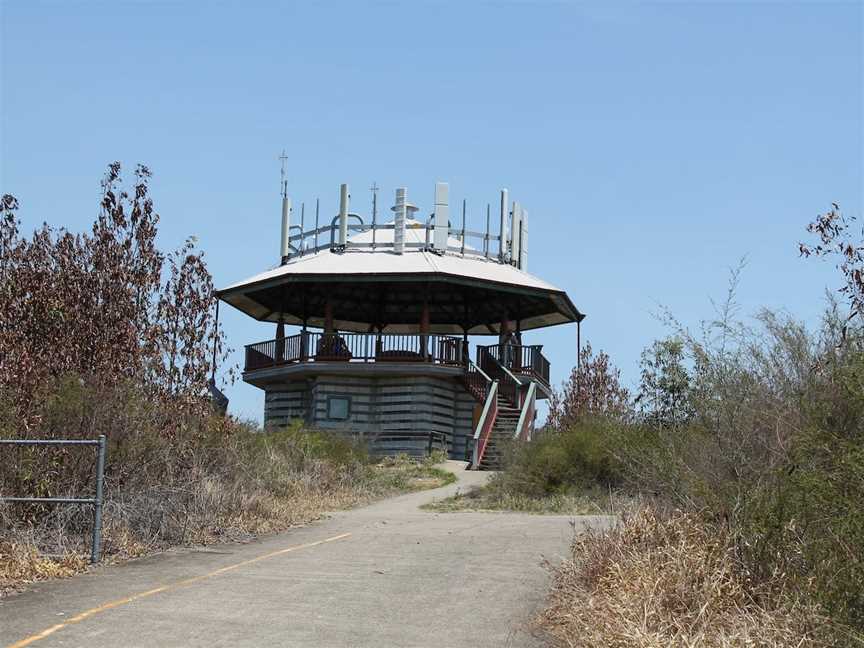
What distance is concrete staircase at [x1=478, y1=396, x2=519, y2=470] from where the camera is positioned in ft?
110

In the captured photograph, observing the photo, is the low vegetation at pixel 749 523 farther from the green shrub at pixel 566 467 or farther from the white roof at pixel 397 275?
the white roof at pixel 397 275

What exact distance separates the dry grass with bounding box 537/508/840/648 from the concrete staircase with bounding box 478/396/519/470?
63.8 ft

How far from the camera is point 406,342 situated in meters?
38.8

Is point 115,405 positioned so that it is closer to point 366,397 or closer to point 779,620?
point 779,620

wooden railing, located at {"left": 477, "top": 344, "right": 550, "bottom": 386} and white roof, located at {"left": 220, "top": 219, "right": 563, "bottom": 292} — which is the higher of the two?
white roof, located at {"left": 220, "top": 219, "right": 563, "bottom": 292}

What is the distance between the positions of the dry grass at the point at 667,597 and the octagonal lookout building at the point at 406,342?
23180 mm

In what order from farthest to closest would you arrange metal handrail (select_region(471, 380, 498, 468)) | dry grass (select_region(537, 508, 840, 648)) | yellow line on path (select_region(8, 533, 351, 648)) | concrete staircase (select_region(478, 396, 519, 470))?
metal handrail (select_region(471, 380, 498, 468))
concrete staircase (select_region(478, 396, 519, 470))
yellow line on path (select_region(8, 533, 351, 648))
dry grass (select_region(537, 508, 840, 648))

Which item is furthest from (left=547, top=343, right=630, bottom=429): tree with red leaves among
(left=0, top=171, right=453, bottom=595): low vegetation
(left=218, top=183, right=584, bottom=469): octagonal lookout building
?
(left=0, top=171, right=453, bottom=595): low vegetation

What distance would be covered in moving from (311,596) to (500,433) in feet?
77.1

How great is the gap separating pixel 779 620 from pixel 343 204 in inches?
1318

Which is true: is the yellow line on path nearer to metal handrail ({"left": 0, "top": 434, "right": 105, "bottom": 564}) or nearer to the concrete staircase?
metal handrail ({"left": 0, "top": 434, "right": 105, "bottom": 564})

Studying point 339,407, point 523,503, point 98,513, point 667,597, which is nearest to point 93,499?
point 98,513

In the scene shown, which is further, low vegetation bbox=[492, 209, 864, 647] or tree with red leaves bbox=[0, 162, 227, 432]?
tree with red leaves bbox=[0, 162, 227, 432]

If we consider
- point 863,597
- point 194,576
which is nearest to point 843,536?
point 863,597
